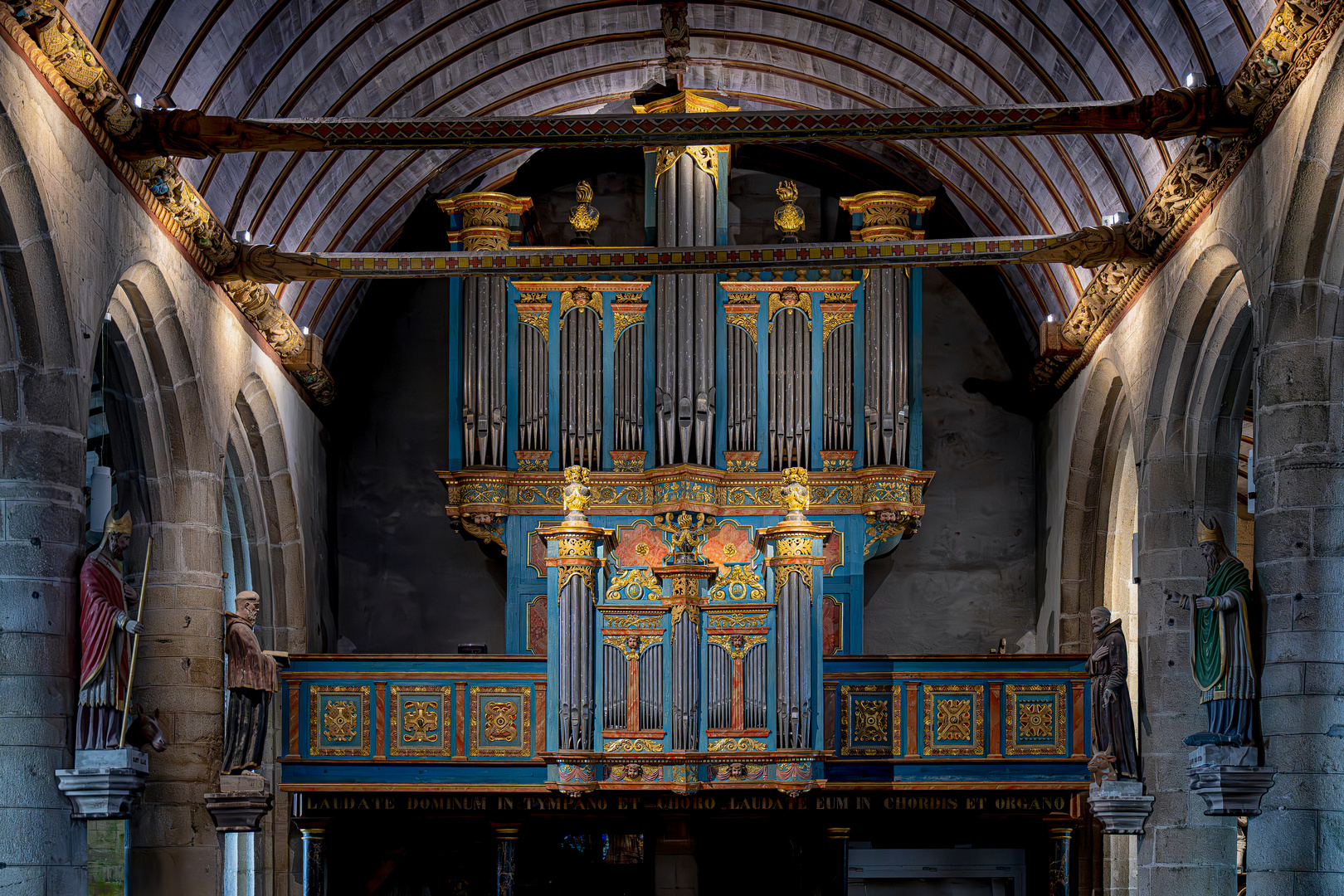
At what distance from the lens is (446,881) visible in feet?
62.3

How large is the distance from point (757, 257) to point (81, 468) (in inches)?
247

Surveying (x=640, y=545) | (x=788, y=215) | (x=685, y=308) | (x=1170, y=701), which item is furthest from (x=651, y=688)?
(x=788, y=215)

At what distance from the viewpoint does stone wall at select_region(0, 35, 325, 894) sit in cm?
1167

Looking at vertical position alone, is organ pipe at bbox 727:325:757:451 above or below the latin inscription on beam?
above

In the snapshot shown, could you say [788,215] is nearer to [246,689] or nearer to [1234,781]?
[246,689]

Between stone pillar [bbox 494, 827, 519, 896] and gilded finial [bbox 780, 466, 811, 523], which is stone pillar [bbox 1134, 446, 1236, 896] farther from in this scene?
stone pillar [bbox 494, 827, 519, 896]

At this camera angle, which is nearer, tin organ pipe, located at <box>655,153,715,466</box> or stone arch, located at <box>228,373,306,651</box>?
stone arch, located at <box>228,373,306,651</box>

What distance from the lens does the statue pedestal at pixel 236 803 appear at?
15031 millimetres

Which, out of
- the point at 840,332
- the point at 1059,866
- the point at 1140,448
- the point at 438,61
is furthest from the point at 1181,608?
the point at 438,61

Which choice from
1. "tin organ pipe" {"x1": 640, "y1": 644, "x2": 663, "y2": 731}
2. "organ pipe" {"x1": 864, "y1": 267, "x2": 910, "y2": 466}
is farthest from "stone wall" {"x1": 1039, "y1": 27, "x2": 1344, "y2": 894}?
"tin organ pipe" {"x1": 640, "y1": 644, "x2": 663, "y2": 731}

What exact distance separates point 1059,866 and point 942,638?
14.6 feet

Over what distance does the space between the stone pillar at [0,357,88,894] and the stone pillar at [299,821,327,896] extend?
16.6 feet

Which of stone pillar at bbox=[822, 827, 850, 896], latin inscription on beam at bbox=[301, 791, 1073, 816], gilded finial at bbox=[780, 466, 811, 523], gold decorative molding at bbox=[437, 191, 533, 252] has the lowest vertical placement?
stone pillar at bbox=[822, 827, 850, 896]

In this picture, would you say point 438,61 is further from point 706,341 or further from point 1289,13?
point 1289,13
